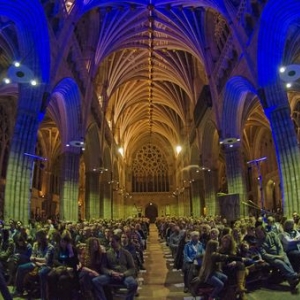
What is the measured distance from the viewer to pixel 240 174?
66.2ft

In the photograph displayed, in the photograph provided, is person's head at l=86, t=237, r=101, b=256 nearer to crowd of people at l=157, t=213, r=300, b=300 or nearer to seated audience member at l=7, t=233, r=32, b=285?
crowd of people at l=157, t=213, r=300, b=300

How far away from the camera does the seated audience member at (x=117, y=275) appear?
540cm

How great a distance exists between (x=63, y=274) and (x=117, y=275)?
1.03 m

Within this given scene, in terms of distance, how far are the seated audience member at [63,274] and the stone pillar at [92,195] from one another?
20.7 metres

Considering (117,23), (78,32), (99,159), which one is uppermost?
(117,23)

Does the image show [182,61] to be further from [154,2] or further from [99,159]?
[99,159]

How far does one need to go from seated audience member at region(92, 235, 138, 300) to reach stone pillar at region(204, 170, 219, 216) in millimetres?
21728

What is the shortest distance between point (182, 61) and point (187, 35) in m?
6.71

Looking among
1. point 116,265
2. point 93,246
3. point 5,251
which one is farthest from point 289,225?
point 5,251

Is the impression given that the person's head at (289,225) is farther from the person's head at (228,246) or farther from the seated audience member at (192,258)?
the person's head at (228,246)

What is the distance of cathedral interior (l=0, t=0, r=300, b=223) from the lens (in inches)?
519

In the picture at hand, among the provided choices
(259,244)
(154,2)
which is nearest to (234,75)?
(154,2)

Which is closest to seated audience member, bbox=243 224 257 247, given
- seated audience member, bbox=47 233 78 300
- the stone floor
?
the stone floor

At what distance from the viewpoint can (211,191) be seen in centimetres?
2731
